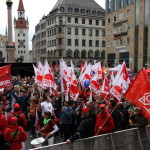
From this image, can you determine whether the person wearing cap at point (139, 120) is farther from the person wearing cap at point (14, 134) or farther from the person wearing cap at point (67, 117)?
the person wearing cap at point (14, 134)

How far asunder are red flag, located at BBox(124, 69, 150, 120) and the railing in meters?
0.88

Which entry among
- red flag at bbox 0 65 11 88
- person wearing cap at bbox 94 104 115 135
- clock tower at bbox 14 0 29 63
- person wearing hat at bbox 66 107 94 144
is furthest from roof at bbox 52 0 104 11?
person wearing hat at bbox 66 107 94 144

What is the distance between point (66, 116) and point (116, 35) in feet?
156

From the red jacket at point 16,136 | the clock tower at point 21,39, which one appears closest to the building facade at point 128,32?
the red jacket at point 16,136

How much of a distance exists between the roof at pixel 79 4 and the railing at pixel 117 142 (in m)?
67.9

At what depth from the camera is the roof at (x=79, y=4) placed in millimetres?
70294

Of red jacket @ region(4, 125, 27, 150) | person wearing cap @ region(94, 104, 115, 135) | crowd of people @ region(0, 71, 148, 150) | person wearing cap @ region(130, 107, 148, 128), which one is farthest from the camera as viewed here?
person wearing cap @ region(130, 107, 148, 128)

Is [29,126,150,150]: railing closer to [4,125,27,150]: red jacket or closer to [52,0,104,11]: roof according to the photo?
[4,125,27,150]: red jacket

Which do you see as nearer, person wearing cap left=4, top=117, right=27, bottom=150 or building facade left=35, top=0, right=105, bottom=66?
person wearing cap left=4, top=117, right=27, bottom=150

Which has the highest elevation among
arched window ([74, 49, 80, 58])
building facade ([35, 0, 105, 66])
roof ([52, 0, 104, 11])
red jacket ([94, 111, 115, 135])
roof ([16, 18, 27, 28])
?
roof ([16, 18, 27, 28])

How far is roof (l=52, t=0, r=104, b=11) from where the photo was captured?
231 ft

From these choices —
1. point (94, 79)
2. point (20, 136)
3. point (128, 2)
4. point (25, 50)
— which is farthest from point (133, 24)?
point (25, 50)

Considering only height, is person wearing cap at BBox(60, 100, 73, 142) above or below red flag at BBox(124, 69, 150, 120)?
below

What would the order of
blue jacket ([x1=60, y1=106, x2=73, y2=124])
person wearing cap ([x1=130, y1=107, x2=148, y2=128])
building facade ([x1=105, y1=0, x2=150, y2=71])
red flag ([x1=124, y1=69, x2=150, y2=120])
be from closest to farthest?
1. red flag ([x1=124, y1=69, x2=150, y2=120])
2. person wearing cap ([x1=130, y1=107, x2=148, y2=128])
3. blue jacket ([x1=60, y1=106, x2=73, y2=124])
4. building facade ([x1=105, y1=0, x2=150, y2=71])
